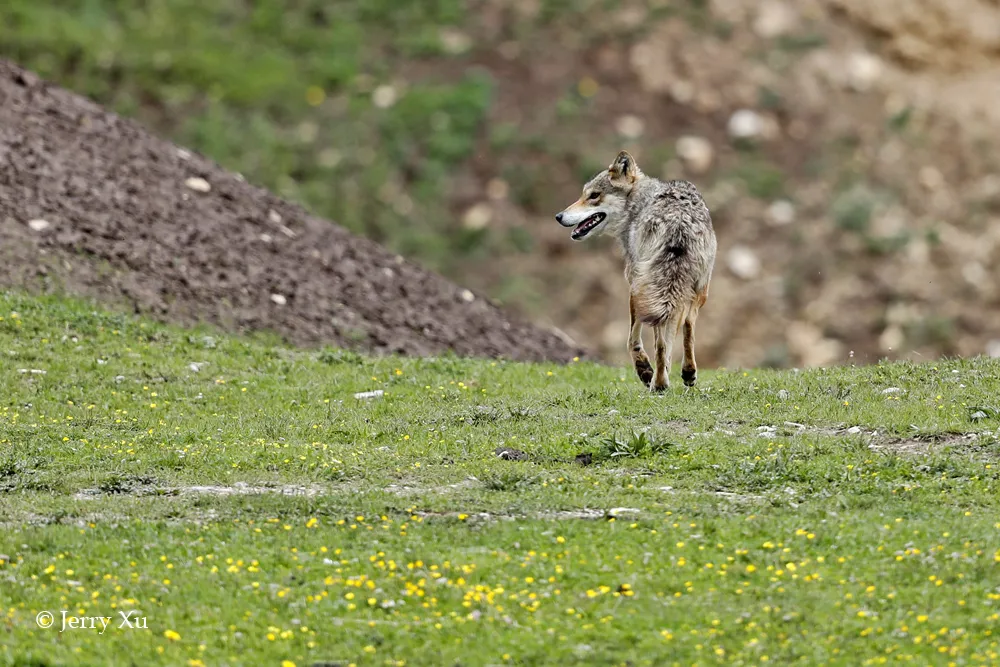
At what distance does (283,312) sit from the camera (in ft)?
62.1

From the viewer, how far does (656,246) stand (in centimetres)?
1376

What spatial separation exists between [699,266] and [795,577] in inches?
213

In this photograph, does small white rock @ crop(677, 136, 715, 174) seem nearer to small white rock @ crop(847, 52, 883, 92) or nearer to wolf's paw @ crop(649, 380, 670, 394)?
small white rock @ crop(847, 52, 883, 92)

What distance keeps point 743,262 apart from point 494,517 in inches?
646

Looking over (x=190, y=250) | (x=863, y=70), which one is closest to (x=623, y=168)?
(x=190, y=250)

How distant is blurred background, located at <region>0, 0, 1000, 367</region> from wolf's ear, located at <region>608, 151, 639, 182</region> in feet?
31.5

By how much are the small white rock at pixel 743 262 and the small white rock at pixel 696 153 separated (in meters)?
2.01

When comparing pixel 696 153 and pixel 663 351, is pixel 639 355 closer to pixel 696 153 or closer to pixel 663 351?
pixel 663 351

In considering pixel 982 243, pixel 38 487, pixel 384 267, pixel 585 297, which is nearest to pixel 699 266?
pixel 38 487

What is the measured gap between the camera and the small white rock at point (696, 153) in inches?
1065

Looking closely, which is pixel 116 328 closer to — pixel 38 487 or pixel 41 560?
pixel 38 487

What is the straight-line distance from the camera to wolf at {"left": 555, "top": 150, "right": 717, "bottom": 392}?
13.5m

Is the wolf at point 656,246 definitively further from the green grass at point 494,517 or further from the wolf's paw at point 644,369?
the green grass at point 494,517

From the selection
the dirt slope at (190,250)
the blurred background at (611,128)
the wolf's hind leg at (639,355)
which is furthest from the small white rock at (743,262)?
the wolf's hind leg at (639,355)
